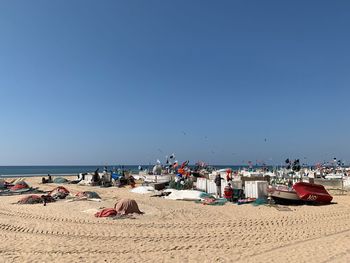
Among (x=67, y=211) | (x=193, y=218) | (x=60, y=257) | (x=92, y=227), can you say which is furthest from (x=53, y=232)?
(x=193, y=218)

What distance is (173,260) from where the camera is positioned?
328 inches

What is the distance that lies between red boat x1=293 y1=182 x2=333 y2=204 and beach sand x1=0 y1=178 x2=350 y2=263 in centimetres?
222

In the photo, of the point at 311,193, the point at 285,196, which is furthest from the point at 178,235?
the point at 311,193

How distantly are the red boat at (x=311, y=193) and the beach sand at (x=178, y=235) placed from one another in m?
2.22

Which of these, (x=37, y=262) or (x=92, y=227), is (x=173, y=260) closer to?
(x=37, y=262)

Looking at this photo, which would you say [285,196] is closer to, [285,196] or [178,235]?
[285,196]

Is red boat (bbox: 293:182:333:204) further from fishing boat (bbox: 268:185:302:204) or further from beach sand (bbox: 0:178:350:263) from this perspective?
beach sand (bbox: 0:178:350:263)

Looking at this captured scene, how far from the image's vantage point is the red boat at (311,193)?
19.2 meters

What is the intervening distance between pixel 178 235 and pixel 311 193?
36.5 feet

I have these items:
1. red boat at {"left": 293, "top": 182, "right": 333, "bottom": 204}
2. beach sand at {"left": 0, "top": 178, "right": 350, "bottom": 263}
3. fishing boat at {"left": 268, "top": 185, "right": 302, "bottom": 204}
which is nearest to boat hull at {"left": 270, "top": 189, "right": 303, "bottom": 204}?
fishing boat at {"left": 268, "top": 185, "right": 302, "bottom": 204}

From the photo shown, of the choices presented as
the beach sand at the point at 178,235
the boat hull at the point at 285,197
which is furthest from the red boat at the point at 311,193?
the beach sand at the point at 178,235

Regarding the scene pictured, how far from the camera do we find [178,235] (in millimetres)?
11180

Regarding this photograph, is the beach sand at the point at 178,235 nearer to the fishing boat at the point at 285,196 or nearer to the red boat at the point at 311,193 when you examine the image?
the fishing boat at the point at 285,196

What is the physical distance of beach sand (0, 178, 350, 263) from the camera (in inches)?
340
